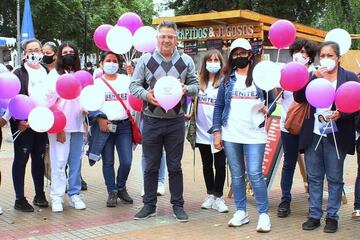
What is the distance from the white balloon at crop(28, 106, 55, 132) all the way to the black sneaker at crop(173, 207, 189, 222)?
5.31 feet

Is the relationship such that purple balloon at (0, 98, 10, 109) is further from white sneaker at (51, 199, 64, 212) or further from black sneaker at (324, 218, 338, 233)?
black sneaker at (324, 218, 338, 233)

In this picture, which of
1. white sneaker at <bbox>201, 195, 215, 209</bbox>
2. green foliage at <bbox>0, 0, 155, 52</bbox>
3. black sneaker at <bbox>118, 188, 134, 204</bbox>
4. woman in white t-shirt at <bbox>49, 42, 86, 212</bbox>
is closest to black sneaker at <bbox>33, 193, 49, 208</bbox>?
woman in white t-shirt at <bbox>49, 42, 86, 212</bbox>

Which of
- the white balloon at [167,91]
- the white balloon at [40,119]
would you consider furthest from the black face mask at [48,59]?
the white balloon at [167,91]

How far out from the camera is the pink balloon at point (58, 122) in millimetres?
5496

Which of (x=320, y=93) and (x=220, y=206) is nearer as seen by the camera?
(x=320, y=93)

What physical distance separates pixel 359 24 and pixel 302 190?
743 inches

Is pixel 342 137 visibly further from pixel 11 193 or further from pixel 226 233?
pixel 11 193

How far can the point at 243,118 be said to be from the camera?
517 centimetres

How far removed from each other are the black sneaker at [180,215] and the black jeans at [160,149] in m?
0.05

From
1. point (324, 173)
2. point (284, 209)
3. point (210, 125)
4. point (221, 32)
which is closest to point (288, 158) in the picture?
point (284, 209)

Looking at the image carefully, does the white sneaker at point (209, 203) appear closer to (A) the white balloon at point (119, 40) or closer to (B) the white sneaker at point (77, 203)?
(B) the white sneaker at point (77, 203)

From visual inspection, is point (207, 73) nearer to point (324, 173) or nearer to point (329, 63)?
point (329, 63)

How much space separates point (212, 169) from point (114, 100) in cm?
141

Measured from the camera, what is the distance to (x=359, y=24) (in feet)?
78.7
